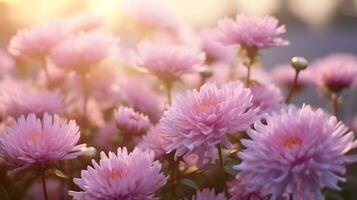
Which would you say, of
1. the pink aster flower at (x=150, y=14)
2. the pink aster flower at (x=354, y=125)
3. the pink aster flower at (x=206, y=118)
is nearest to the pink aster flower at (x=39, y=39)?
the pink aster flower at (x=150, y=14)

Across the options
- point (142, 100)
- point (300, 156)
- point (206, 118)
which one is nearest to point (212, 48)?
point (142, 100)

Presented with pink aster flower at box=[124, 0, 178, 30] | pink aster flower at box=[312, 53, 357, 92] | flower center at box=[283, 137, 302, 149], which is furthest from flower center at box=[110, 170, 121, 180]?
pink aster flower at box=[124, 0, 178, 30]

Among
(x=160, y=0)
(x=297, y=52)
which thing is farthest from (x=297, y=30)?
(x=160, y=0)

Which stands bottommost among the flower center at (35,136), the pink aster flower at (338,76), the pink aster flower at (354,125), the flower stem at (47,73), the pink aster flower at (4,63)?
the flower center at (35,136)

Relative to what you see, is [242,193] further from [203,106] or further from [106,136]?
[106,136]

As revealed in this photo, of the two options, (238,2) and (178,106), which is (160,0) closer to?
(178,106)

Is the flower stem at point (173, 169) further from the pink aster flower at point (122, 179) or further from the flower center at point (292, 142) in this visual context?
the flower center at point (292, 142)
